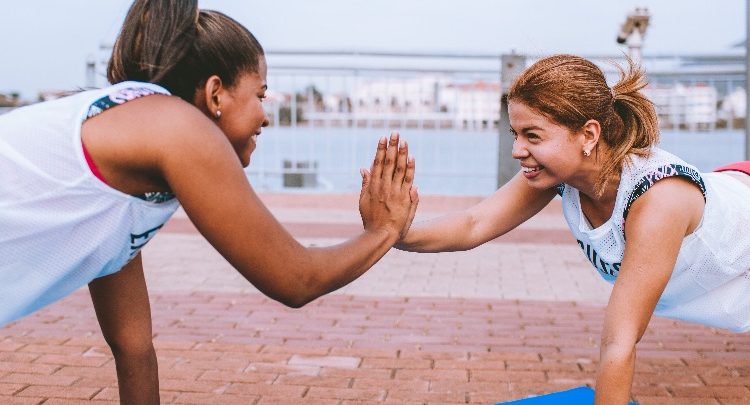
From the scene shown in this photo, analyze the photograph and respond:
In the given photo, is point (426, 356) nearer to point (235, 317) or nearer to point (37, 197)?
point (235, 317)

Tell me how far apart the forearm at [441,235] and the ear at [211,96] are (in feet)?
3.34

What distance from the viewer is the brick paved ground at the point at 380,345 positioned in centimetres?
352

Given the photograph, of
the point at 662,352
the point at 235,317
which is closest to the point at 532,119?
the point at 662,352

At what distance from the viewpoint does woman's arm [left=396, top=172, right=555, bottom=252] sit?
121 inches

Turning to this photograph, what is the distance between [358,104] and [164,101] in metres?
8.22

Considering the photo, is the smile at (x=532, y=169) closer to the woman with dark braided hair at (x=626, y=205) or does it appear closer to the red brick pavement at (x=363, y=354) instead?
the woman with dark braided hair at (x=626, y=205)

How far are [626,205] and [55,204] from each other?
1594mm

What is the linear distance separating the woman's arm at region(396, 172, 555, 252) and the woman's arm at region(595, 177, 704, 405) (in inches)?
24.7

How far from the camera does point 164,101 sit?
1.90 metres

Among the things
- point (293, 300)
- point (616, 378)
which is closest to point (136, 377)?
point (293, 300)

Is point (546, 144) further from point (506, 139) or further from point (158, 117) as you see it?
point (506, 139)

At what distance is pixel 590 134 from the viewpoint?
260 cm

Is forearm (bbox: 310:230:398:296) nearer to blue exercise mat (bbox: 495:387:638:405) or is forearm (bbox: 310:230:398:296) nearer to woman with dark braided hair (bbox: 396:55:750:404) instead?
woman with dark braided hair (bbox: 396:55:750:404)

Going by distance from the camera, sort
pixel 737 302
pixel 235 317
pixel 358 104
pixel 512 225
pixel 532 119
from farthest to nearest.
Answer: pixel 358 104 < pixel 235 317 < pixel 512 225 < pixel 737 302 < pixel 532 119
